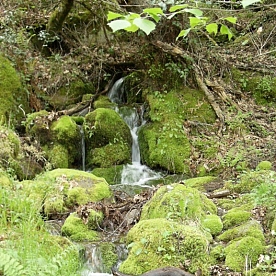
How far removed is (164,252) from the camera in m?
3.62

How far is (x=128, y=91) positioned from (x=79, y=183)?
5.08m

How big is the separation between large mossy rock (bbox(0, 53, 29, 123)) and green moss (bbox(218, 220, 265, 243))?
5.94 meters

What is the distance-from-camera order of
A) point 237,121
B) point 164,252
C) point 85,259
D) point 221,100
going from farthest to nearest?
point 221,100 < point 237,121 < point 85,259 < point 164,252

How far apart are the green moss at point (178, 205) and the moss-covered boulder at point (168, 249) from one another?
1.26ft

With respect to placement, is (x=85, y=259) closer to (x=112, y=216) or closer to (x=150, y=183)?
(x=112, y=216)

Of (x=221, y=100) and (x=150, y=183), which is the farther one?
(x=221, y=100)

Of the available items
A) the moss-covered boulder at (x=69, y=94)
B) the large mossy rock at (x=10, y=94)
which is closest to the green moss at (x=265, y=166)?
the large mossy rock at (x=10, y=94)

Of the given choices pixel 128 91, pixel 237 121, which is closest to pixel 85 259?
pixel 237 121

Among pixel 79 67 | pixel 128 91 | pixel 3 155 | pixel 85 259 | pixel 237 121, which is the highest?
pixel 79 67

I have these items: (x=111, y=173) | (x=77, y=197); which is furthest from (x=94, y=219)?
(x=111, y=173)

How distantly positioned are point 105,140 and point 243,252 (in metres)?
5.52

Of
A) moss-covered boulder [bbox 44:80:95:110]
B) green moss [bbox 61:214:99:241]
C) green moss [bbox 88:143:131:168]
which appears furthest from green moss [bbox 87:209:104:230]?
moss-covered boulder [bbox 44:80:95:110]

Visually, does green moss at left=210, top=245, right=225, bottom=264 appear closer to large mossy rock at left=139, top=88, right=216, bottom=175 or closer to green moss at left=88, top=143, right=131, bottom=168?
large mossy rock at left=139, top=88, right=216, bottom=175

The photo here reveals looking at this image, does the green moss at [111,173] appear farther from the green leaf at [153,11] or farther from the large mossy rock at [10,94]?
the green leaf at [153,11]
